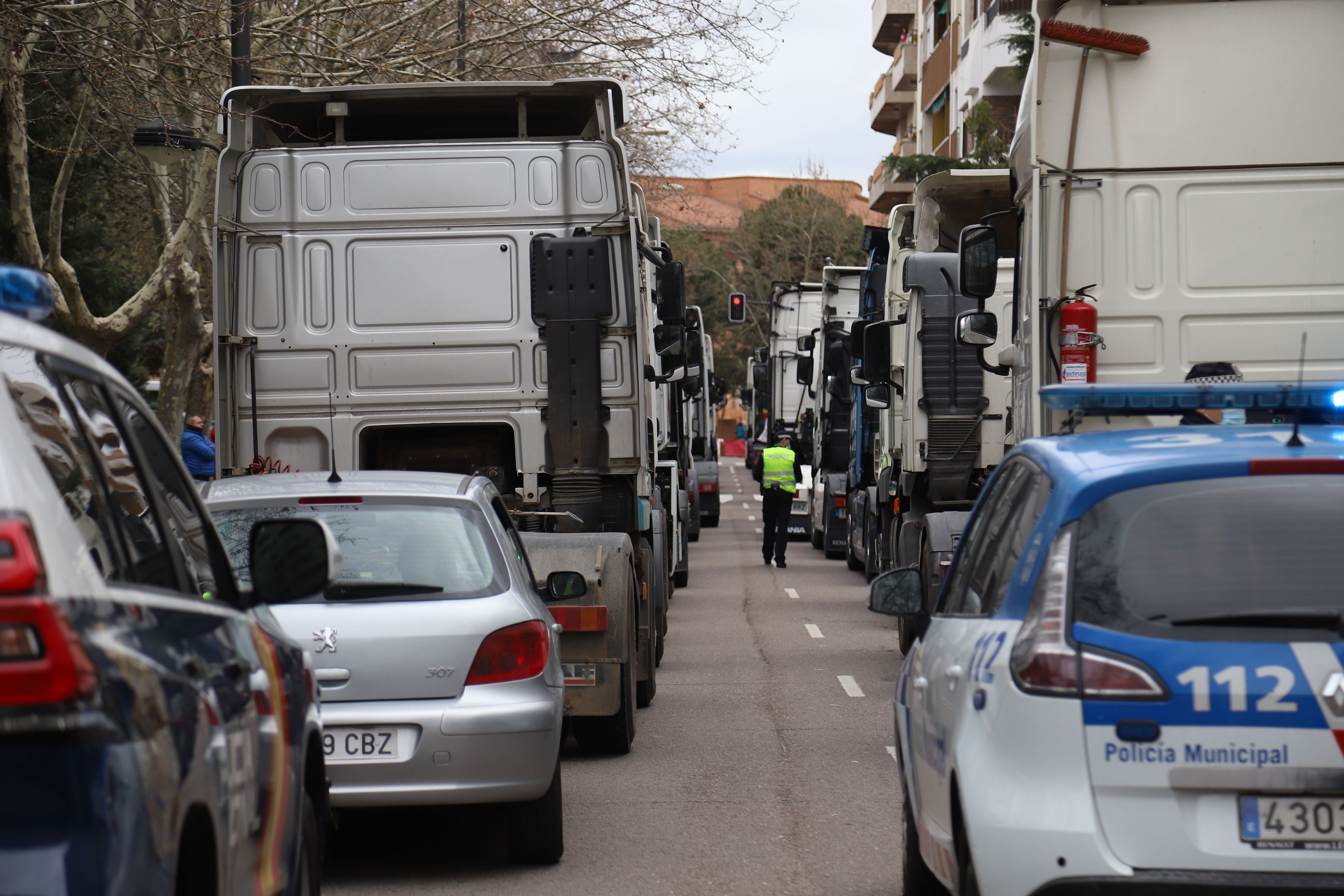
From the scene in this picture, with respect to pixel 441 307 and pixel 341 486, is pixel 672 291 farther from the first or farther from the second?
pixel 341 486

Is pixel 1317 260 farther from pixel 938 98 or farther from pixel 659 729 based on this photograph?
pixel 938 98

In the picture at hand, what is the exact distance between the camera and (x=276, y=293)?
11.0 metres

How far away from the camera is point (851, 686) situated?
41.0 feet

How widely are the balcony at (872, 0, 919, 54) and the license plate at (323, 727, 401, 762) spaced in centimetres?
5261

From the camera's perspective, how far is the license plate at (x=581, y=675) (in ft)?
30.3

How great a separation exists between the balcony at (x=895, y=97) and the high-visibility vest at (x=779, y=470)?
34.1 metres

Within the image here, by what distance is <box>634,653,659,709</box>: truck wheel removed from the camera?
37.0 feet

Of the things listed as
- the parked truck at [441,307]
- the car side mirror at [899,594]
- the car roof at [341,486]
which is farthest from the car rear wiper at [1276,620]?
the parked truck at [441,307]

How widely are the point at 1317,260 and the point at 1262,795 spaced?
19.5 feet

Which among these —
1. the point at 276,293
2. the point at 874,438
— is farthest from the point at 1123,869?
the point at 874,438

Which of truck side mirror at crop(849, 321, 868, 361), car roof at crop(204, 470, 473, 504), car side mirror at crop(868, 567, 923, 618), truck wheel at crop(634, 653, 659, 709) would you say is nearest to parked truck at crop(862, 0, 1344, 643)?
truck wheel at crop(634, 653, 659, 709)

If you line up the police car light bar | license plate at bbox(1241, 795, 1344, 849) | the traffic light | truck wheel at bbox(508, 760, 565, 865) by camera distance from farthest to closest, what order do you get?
1. the traffic light
2. truck wheel at bbox(508, 760, 565, 865)
3. the police car light bar
4. license plate at bbox(1241, 795, 1344, 849)

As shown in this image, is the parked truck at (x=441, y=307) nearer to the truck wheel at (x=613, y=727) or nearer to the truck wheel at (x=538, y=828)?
the truck wheel at (x=613, y=727)

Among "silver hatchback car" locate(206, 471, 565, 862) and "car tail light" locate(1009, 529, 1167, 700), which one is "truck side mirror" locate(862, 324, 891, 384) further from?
"car tail light" locate(1009, 529, 1167, 700)
